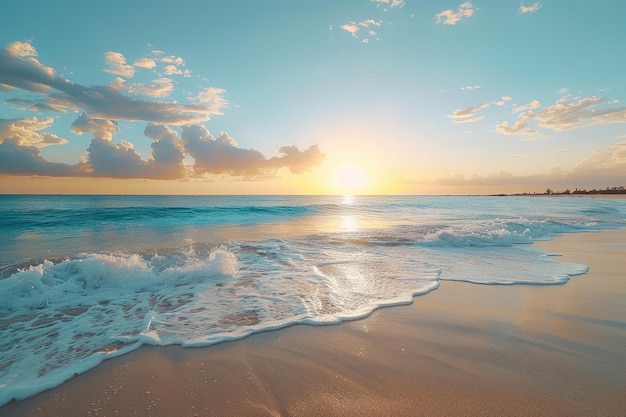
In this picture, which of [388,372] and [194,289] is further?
[194,289]

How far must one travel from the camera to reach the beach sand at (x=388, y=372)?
2418 millimetres

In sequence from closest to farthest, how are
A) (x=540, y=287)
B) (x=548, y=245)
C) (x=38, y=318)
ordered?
(x=38, y=318) → (x=540, y=287) → (x=548, y=245)

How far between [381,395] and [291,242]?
9179 millimetres

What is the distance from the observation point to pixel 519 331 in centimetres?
379

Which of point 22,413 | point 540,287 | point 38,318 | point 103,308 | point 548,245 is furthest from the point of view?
point 548,245

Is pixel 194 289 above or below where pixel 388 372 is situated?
below

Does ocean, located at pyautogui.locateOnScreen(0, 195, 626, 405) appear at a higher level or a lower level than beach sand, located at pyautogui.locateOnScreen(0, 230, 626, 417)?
lower

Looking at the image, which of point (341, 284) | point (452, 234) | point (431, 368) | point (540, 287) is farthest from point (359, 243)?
point (431, 368)

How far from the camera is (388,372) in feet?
9.55

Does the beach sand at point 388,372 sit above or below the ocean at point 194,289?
above

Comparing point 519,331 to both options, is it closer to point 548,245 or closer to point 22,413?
point 22,413

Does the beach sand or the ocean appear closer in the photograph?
the beach sand

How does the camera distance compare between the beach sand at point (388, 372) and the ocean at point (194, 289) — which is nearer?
the beach sand at point (388, 372)

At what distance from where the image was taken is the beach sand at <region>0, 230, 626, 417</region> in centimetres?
242
